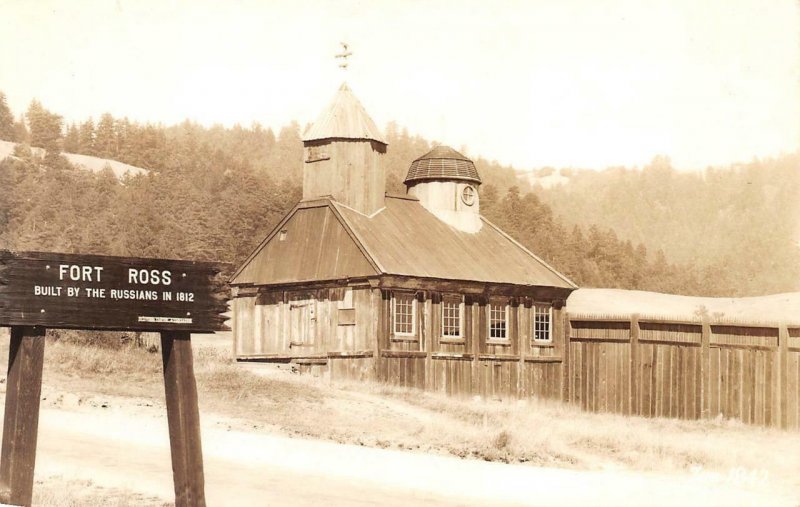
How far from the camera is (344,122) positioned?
1503 inches

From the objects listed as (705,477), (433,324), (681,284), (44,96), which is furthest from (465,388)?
(44,96)

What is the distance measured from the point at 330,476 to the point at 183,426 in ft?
16.3

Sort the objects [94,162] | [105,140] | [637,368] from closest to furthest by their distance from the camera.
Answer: [637,368]
[94,162]
[105,140]

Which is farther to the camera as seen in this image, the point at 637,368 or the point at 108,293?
the point at 637,368

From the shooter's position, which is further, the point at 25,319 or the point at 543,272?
the point at 543,272

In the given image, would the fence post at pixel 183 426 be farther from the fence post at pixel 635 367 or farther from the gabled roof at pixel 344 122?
the gabled roof at pixel 344 122

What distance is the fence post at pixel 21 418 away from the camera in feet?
41.4

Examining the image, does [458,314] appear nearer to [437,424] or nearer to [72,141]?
[437,424]

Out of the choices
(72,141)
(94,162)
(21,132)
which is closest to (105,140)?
(72,141)

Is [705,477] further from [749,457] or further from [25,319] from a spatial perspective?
[25,319]

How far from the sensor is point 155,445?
2016cm

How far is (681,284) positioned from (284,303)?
9046cm

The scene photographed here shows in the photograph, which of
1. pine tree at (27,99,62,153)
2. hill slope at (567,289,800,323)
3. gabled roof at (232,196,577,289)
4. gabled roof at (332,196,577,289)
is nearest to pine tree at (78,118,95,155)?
pine tree at (27,99,62,153)

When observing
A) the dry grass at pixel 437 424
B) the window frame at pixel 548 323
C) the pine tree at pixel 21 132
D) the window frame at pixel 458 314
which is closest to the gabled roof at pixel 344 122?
the window frame at pixel 458 314
